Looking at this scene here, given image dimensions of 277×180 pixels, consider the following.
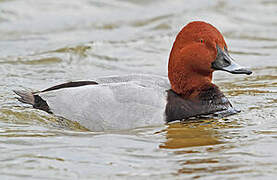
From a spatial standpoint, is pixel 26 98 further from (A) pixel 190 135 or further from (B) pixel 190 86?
(A) pixel 190 135

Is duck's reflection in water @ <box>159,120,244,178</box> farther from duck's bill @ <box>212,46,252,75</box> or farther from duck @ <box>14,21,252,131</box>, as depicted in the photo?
duck's bill @ <box>212,46,252,75</box>

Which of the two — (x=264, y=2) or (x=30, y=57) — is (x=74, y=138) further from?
(x=264, y=2)

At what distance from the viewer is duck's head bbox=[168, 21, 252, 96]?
6.14 metres

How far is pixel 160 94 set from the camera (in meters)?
6.04

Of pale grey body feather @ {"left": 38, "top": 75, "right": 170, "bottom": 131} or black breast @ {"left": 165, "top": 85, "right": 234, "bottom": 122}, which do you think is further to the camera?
black breast @ {"left": 165, "top": 85, "right": 234, "bottom": 122}

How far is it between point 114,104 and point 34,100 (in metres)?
1.11

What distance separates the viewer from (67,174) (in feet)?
15.0

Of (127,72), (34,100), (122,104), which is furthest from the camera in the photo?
(127,72)

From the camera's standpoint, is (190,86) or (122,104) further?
(190,86)

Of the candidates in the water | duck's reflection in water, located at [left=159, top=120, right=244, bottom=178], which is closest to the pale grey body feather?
the water

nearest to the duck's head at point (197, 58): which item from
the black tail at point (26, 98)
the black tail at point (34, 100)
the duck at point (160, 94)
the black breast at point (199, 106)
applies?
the duck at point (160, 94)

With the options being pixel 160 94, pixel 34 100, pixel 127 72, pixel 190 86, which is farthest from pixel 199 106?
pixel 127 72

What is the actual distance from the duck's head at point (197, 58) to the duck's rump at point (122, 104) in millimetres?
167

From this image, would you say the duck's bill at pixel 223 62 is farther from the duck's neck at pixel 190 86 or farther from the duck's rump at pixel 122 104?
the duck's rump at pixel 122 104
